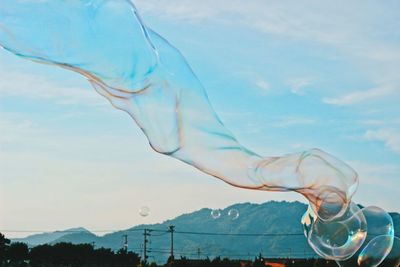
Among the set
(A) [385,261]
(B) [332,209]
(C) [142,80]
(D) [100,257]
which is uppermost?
(C) [142,80]

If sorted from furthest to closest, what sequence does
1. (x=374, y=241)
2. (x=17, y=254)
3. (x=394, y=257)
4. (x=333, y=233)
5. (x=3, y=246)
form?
(x=17, y=254), (x=3, y=246), (x=394, y=257), (x=374, y=241), (x=333, y=233)

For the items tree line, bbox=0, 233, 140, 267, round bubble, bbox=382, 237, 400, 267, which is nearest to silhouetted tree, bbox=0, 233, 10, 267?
tree line, bbox=0, 233, 140, 267

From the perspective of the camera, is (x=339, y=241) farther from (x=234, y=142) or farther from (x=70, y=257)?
(x=70, y=257)

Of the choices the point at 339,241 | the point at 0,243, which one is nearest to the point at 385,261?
the point at 339,241

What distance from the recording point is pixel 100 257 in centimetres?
12144

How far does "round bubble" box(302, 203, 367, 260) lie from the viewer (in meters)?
18.1

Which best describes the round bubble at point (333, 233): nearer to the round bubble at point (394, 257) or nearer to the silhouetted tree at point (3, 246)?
the round bubble at point (394, 257)

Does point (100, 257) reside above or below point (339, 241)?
below

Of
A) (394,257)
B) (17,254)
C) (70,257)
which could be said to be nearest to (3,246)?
(17,254)

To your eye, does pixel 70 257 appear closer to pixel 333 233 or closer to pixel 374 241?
pixel 374 241

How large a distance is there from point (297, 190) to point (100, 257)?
109m

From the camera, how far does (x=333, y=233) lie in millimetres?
18281

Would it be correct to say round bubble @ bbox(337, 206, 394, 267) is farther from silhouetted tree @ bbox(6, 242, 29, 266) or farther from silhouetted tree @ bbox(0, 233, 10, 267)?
silhouetted tree @ bbox(6, 242, 29, 266)

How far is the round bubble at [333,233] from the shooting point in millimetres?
18109
